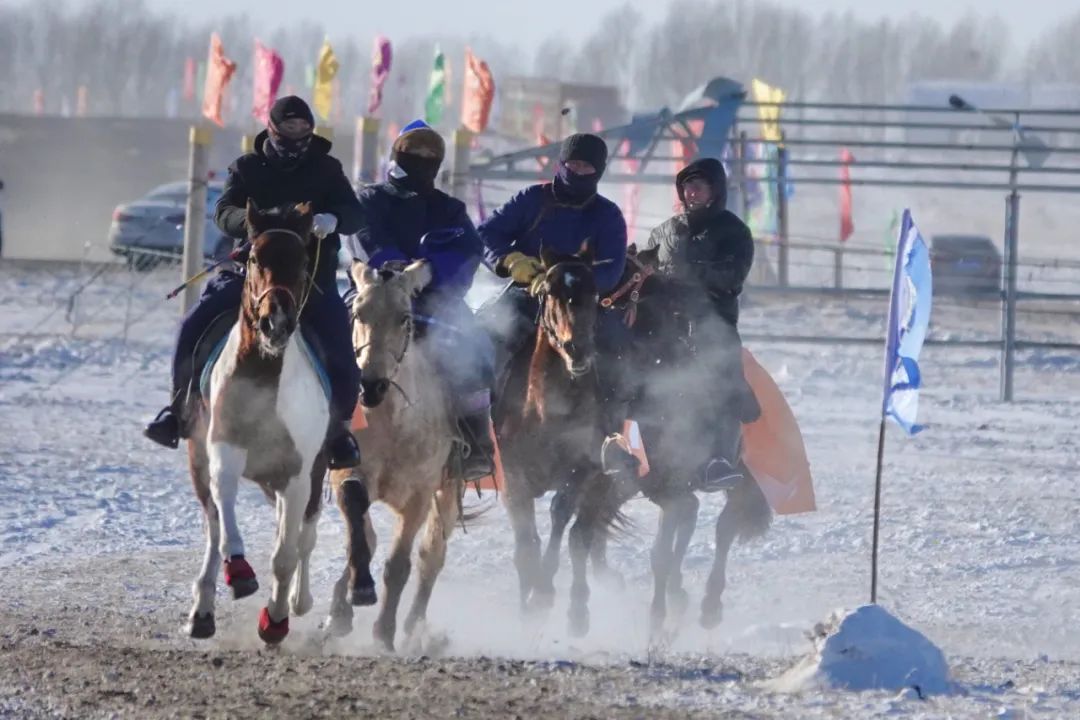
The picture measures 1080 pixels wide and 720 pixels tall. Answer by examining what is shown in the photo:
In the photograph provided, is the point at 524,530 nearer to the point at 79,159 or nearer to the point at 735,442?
the point at 735,442

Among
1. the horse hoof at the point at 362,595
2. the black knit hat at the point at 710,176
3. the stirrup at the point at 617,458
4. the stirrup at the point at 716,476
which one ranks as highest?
the black knit hat at the point at 710,176

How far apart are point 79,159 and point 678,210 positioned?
49.0m

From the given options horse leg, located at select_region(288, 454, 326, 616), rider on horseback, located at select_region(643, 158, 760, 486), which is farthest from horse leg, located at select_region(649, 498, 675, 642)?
horse leg, located at select_region(288, 454, 326, 616)

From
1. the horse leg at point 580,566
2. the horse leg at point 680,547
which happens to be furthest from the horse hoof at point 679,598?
the horse leg at point 580,566


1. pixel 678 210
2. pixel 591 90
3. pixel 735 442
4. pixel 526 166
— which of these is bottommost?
pixel 735 442

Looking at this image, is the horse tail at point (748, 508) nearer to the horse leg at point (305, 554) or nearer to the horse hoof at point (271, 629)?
the horse leg at point (305, 554)

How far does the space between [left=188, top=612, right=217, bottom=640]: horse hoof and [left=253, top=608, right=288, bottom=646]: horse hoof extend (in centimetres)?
24

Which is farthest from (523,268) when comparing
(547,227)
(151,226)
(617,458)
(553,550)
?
(151,226)

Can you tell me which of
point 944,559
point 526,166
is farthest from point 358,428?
point 526,166

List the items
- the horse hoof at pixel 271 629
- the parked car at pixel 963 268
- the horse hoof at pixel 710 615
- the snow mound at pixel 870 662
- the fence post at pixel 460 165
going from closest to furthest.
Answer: the snow mound at pixel 870 662 < the horse hoof at pixel 271 629 < the horse hoof at pixel 710 615 < the fence post at pixel 460 165 < the parked car at pixel 963 268

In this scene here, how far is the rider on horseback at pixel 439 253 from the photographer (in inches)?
355

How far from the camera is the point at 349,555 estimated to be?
27.9ft

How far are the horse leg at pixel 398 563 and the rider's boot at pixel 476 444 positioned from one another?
376mm

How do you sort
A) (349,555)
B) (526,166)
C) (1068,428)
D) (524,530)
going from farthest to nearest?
1. (526,166)
2. (1068,428)
3. (524,530)
4. (349,555)
